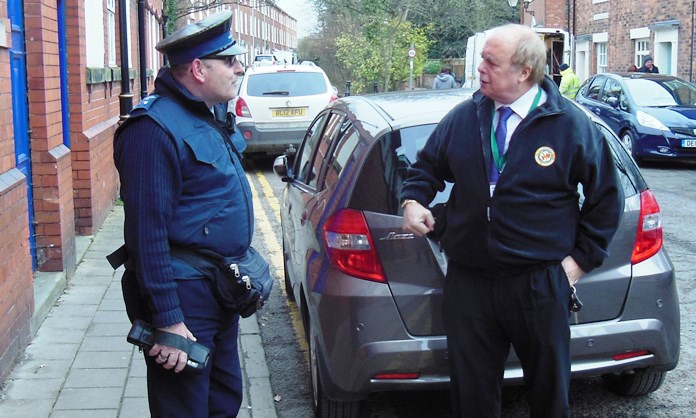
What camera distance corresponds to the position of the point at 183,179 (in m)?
2.85

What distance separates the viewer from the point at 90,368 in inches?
201

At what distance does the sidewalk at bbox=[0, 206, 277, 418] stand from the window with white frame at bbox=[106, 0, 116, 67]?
5888mm

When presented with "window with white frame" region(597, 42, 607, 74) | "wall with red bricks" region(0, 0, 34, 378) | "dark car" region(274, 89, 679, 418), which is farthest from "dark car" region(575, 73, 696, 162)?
"window with white frame" region(597, 42, 607, 74)

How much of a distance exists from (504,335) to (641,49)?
25.8m

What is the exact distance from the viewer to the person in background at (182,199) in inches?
109

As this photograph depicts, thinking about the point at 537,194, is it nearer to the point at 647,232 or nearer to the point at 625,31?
the point at 647,232

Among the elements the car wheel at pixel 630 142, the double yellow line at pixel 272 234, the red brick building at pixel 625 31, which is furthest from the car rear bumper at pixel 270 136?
the red brick building at pixel 625 31

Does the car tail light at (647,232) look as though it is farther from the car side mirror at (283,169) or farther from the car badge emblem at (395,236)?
the car side mirror at (283,169)

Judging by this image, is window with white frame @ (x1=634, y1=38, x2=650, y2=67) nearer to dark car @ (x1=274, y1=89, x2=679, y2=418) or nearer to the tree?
the tree

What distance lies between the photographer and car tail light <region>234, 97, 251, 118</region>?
47.8 ft

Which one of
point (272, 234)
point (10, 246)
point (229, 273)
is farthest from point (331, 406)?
point (272, 234)

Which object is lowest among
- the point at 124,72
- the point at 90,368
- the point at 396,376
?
the point at 90,368

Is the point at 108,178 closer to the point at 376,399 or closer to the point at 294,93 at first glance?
the point at 294,93

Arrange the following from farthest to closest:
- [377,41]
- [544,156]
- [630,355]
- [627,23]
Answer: [377,41] < [627,23] < [630,355] < [544,156]
